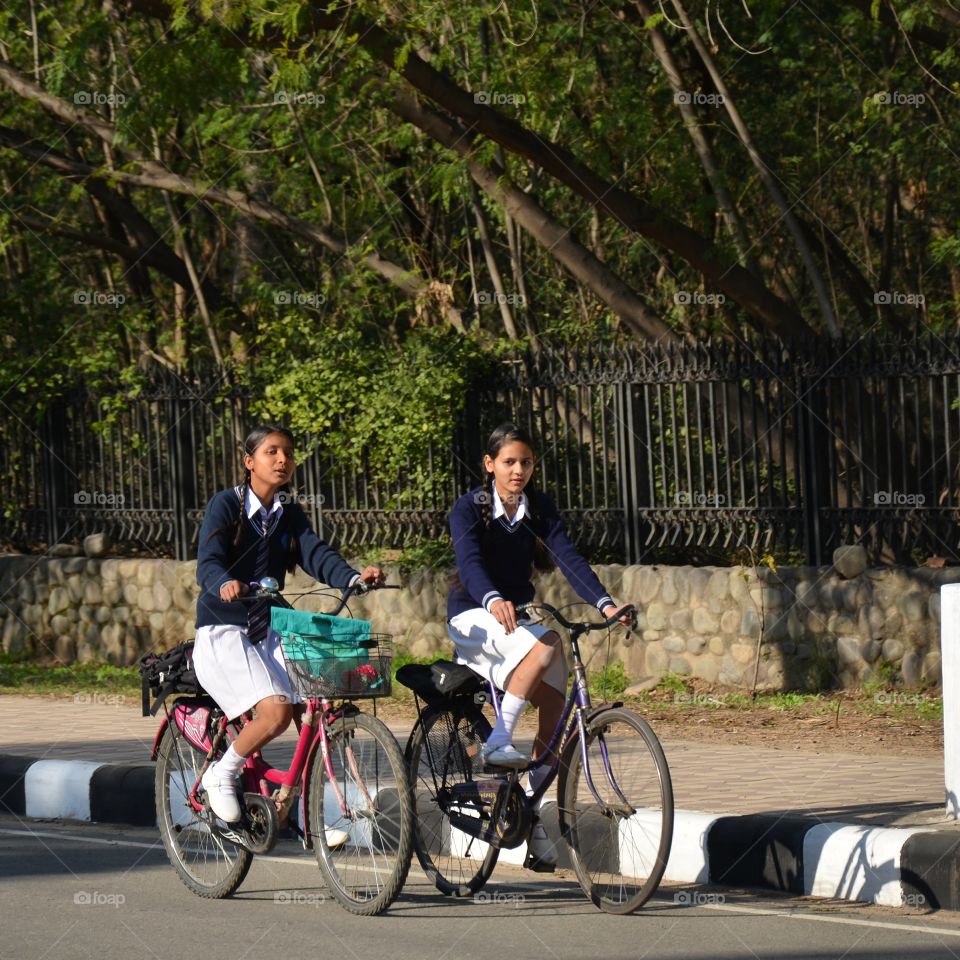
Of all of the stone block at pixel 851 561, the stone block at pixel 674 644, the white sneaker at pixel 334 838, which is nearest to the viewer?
the white sneaker at pixel 334 838

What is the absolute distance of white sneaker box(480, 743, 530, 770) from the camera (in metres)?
6.23

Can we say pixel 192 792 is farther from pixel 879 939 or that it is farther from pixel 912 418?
pixel 912 418

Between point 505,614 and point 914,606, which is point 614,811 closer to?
point 505,614

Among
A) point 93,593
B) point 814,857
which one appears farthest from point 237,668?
point 93,593

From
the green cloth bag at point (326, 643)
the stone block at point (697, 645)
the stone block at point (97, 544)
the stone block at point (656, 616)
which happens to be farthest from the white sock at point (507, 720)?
the stone block at point (97, 544)

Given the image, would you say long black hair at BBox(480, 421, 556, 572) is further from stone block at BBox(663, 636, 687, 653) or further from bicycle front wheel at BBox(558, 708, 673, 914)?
stone block at BBox(663, 636, 687, 653)

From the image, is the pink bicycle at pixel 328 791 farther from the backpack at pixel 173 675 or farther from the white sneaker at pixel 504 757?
the white sneaker at pixel 504 757

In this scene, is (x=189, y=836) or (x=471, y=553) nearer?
(x=471, y=553)

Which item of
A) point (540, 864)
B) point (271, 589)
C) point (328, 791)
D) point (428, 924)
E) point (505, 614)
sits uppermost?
point (271, 589)

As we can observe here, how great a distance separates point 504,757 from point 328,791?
0.65 meters

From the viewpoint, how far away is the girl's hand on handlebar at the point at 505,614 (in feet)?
20.2

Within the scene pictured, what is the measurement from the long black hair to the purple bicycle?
416mm

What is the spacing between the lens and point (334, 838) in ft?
20.5

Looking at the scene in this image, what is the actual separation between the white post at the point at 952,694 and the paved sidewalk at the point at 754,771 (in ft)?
0.44
